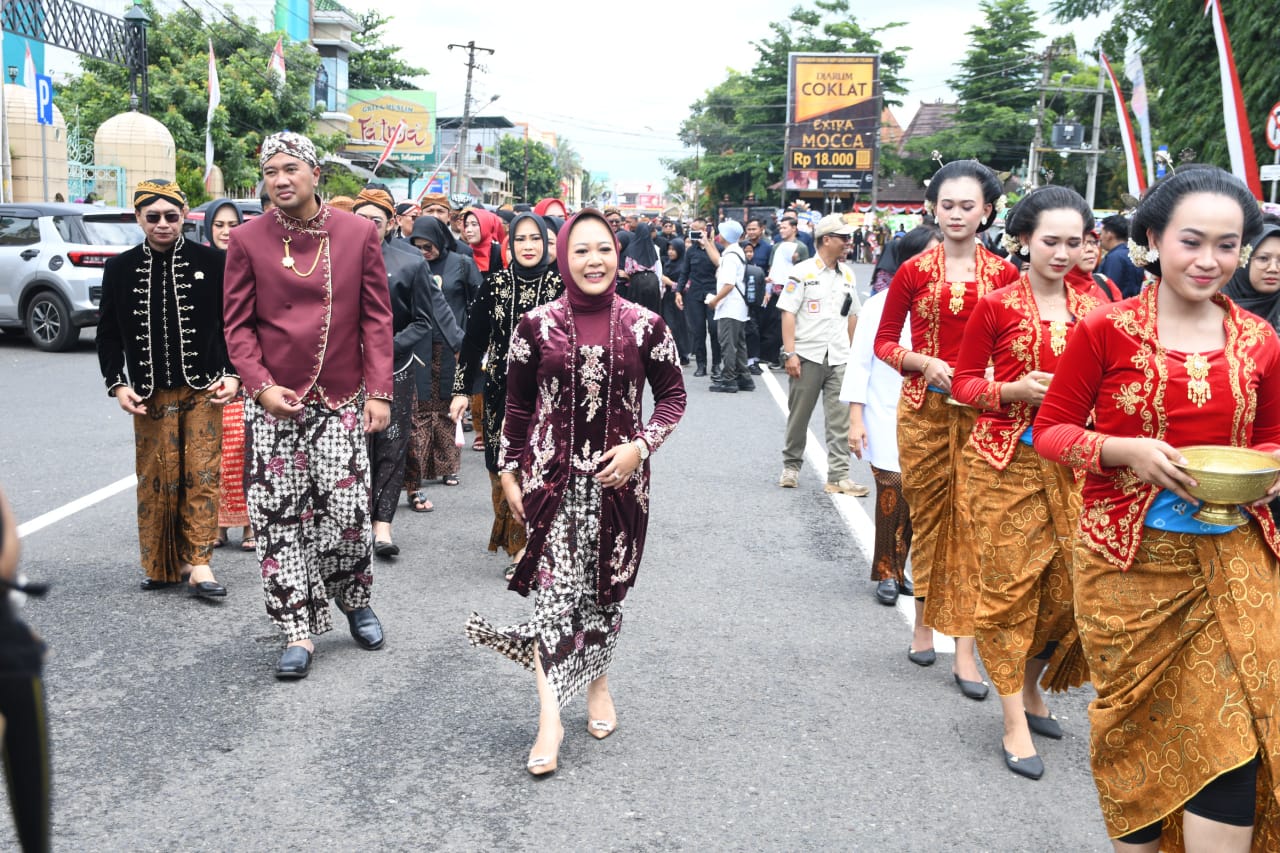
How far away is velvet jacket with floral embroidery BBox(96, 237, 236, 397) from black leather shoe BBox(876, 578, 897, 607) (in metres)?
3.35

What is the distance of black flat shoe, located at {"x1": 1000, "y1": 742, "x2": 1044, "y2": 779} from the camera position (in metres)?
4.37

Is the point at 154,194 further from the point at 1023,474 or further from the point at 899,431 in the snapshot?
the point at 1023,474

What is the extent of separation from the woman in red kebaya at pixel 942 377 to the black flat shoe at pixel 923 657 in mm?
137

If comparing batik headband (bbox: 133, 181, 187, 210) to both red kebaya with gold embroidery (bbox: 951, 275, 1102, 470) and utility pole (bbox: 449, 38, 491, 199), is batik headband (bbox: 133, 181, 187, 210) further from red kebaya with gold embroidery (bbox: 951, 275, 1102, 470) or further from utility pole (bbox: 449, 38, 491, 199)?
utility pole (bbox: 449, 38, 491, 199)

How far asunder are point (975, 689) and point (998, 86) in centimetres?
6269

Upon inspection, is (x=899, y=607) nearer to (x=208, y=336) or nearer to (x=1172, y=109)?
(x=208, y=336)

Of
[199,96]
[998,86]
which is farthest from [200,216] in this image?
[998,86]

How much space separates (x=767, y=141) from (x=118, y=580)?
68.8m

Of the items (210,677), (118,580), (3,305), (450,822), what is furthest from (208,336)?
(3,305)

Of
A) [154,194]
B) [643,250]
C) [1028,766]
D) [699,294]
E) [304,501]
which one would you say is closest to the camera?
[1028,766]

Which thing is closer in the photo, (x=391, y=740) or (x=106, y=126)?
(x=391, y=740)

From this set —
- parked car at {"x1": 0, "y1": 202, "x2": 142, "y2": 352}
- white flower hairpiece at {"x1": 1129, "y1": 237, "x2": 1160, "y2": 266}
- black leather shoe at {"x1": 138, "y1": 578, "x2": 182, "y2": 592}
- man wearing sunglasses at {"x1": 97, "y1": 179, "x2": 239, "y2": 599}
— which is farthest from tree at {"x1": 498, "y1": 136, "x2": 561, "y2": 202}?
white flower hairpiece at {"x1": 1129, "y1": 237, "x2": 1160, "y2": 266}

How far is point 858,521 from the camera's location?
8.45 metres

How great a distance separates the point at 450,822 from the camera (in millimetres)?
3949
